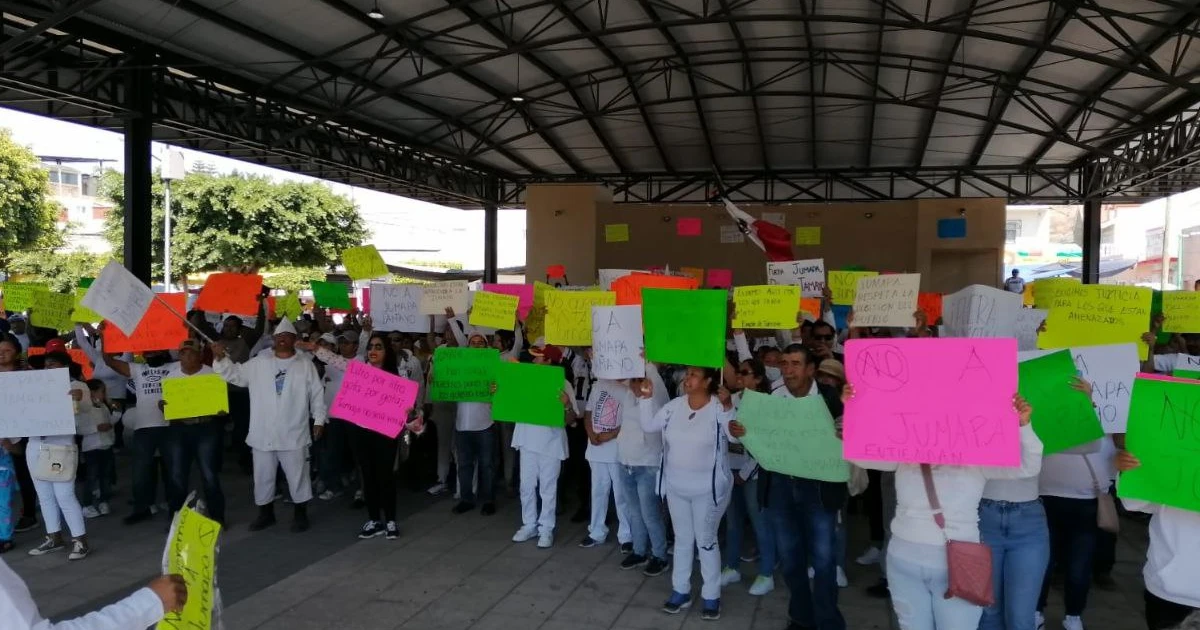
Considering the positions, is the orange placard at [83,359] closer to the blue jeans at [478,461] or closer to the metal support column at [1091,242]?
the blue jeans at [478,461]

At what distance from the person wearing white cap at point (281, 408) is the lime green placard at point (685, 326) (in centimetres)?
306

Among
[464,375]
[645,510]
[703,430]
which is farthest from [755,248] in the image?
[703,430]

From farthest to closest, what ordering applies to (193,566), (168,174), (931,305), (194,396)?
1. (168,174)
2. (931,305)
3. (194,396)
4. (193,566)

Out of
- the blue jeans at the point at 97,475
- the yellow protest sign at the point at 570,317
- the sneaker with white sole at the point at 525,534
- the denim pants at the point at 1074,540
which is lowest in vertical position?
the sneaker with white sole at the point at 525,534

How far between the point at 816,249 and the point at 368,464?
14.7 m

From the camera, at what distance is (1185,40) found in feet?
40.3

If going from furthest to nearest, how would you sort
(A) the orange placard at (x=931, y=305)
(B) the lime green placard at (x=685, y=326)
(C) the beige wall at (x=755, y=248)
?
(C) the beige wall at (x=755, y=248) → (A) the orange placard at (x=931, y=305) → (B) the lime green placard at (x=685, y=326)

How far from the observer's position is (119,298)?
21.3 feet

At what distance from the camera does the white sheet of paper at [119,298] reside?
6.30 meters

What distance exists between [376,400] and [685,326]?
2665 millimetres

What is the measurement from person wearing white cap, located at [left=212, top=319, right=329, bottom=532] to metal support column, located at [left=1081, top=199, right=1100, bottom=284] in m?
22.7

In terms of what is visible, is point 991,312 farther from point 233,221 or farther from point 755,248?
point 233,221

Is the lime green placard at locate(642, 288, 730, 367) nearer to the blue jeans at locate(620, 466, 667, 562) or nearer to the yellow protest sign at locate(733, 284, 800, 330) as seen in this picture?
the blue jeans at locate(620, 466, 667, 562)

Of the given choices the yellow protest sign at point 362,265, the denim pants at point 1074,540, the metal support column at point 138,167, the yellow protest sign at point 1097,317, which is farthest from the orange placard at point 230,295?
the denim pants at point 1074,540
